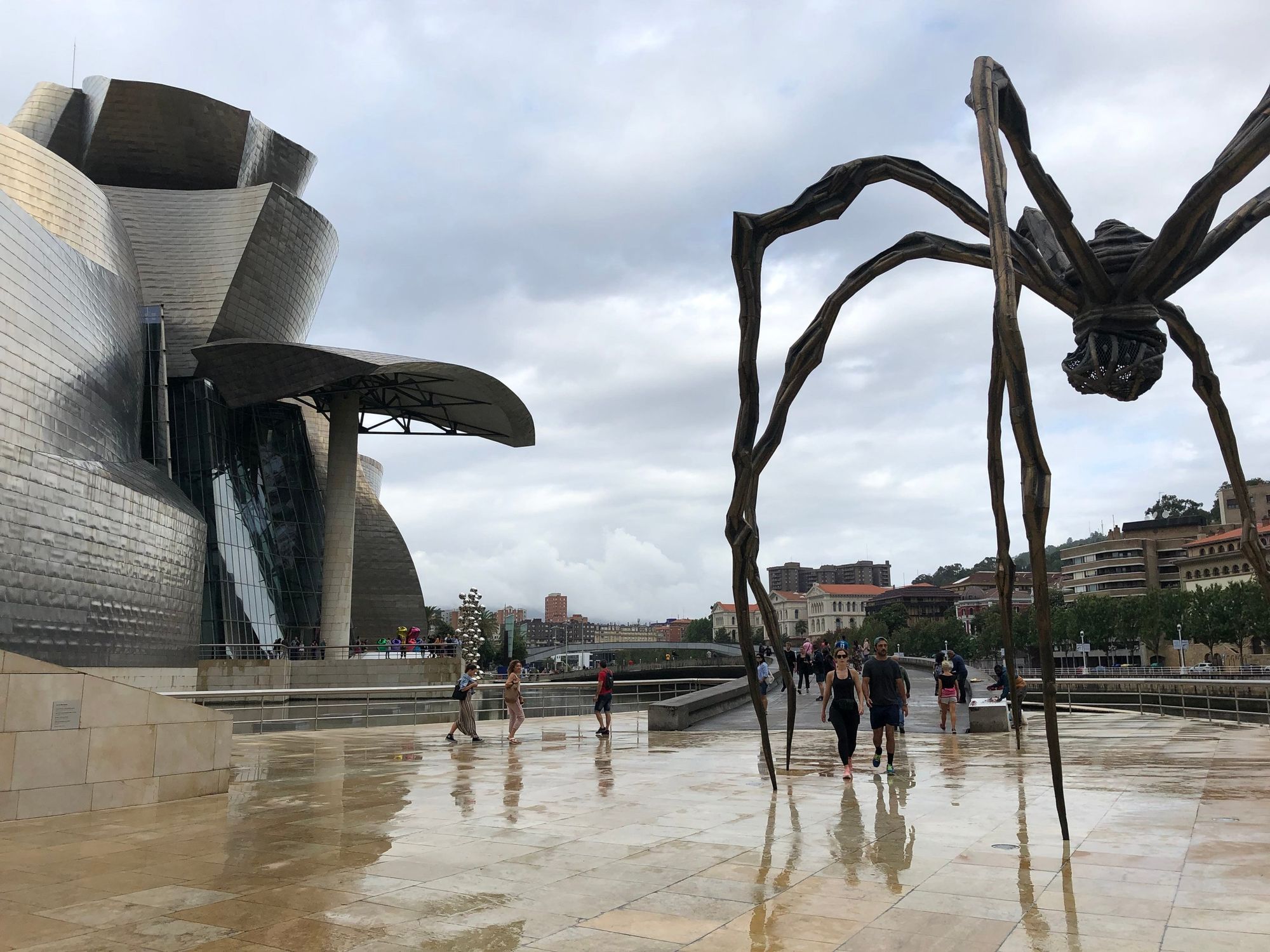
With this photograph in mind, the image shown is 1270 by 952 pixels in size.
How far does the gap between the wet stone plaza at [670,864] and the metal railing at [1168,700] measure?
15.8ft

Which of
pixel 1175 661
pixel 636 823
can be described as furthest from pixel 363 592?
pixel 1175 661

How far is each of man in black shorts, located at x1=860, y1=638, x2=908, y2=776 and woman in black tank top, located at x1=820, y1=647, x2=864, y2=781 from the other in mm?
169

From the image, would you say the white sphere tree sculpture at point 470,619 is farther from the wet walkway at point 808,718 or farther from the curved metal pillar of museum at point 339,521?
the wet walkway at point 808,718

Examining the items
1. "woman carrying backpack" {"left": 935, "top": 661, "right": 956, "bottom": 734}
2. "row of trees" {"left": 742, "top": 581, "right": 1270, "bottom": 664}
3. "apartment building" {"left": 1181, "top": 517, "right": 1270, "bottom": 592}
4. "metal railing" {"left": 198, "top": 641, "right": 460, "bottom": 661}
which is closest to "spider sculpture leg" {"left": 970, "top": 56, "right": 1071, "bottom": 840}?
"woman carrying backpack" {"left": 935, "top": 661, "right": 956, "bottom": 734}

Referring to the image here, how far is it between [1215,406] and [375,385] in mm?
36437

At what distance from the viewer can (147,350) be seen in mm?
36875

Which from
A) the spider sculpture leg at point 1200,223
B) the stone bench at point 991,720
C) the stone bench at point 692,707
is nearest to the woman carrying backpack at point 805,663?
the stone bench at point 692,707

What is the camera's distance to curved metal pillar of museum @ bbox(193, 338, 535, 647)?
35.6 meters

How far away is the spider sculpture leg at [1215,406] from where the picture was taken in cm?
617

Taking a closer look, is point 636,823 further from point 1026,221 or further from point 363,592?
point 363,592

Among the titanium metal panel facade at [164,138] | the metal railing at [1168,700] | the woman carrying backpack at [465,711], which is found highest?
the titanium metal panel facade at [164,138]

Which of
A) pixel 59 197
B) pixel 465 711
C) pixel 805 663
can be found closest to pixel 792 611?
pixel 805 663

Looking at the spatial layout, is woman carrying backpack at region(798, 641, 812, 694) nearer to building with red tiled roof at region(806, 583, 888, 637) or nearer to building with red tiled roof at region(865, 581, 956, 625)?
building with red tiled roof at region(865, 581, 956, 625)

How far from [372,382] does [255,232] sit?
7476mm
